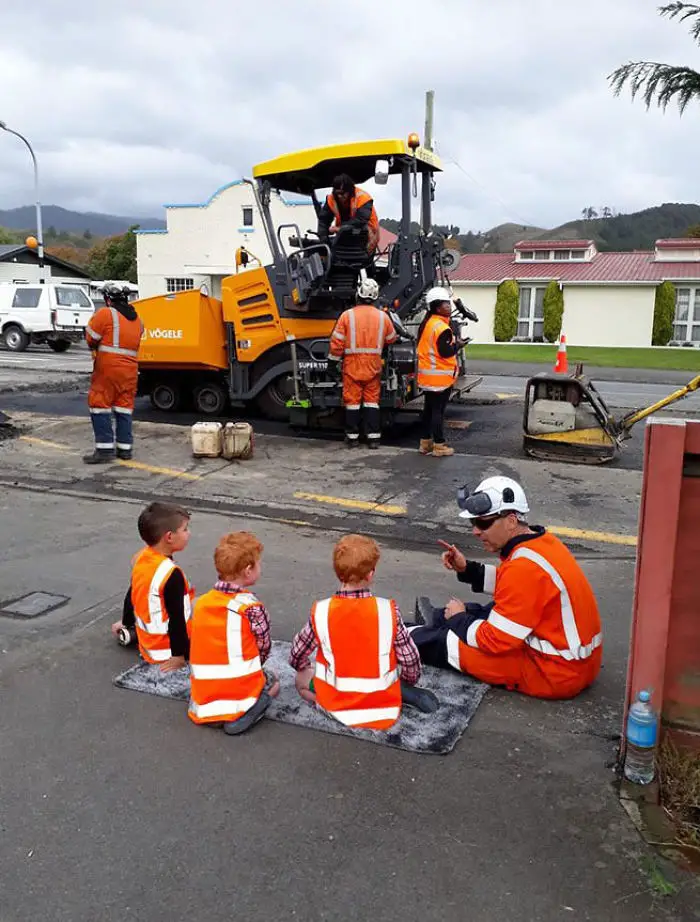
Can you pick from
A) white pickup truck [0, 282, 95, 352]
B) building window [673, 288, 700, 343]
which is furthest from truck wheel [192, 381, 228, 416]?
building window [673, 288, 700, 343]

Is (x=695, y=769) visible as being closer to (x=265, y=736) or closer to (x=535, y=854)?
(x=535, y=854)

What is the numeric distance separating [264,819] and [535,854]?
914 mm

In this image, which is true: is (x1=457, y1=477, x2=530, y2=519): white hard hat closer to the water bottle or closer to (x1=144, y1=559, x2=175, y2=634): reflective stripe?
the water bottle

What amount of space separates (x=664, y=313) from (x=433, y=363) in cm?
2611

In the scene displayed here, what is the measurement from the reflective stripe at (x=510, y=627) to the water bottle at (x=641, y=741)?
65 centimetres

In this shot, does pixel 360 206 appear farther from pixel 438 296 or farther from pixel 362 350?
pixel 362 350

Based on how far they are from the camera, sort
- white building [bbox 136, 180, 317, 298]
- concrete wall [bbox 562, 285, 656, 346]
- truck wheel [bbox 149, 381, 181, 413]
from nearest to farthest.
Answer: truck wheel [bbox 149, 381, 181, 413]
concrete wall [bbox 562, 285, 656, 346]
white building [bbox 136, 180, 317, 298]

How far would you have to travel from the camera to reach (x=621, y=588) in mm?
5172

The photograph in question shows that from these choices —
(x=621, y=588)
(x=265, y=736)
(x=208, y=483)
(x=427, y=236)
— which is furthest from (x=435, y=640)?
(x=427, y=236)

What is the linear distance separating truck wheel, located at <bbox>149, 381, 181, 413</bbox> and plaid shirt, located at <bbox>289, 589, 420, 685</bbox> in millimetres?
8022

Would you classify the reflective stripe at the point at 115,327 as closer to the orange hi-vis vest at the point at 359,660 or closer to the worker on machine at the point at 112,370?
the worker on machine at the point at 112,370

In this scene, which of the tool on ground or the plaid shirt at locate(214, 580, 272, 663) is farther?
the tool on ground

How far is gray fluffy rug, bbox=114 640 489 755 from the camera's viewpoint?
3.32 meters

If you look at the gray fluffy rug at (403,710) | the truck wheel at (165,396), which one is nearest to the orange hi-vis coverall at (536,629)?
→ the gray fluffy rug at (403,710)
